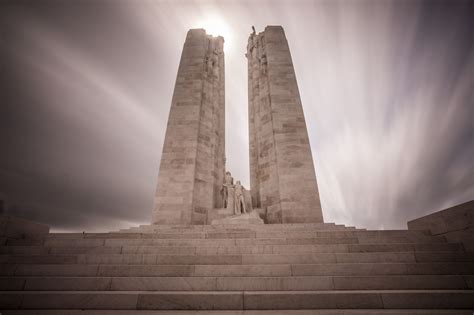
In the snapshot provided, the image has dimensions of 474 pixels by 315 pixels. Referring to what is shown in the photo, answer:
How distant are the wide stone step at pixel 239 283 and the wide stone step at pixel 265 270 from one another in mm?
340

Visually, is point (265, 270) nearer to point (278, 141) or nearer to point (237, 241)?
point (237, 241)

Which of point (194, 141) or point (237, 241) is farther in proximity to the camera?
point (194, 141)

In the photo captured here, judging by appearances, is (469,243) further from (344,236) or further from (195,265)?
(195,265)

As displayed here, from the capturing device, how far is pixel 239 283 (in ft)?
12.5

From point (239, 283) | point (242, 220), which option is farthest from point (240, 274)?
point (242, 220)

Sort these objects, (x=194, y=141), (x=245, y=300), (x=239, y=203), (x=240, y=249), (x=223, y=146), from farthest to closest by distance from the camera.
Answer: (x=223, y=146) < (x=194, y=141) < (x=239, y=203) < (x=240, y=249) < (x=245, y=300)

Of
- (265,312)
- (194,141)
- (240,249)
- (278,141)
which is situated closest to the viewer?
(265,312)

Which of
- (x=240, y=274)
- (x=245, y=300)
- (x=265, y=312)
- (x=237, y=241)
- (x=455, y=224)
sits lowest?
(x=265, y=312)

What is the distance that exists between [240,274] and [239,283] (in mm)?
406

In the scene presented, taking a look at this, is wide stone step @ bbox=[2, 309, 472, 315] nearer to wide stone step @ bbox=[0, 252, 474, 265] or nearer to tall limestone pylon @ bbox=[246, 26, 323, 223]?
wide stone step @ bbox=[0, 252, 474, 265]

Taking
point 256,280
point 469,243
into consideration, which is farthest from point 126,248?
point 469,243

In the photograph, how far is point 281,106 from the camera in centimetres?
1451

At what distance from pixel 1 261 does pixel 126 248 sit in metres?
2.88

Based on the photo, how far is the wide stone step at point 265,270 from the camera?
4.14m
